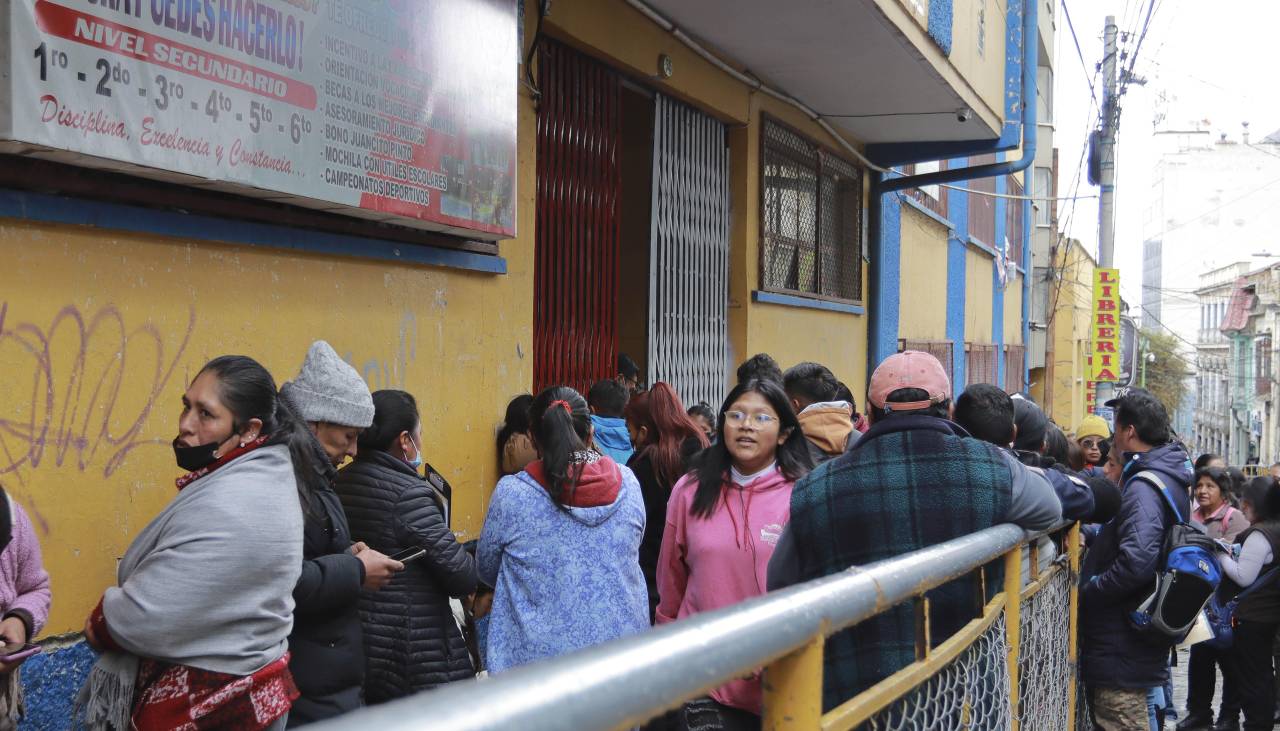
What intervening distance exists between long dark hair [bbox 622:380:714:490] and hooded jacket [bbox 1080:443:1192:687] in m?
1.74

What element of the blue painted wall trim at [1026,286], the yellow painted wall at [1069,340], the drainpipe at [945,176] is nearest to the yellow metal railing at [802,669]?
the drainpipe at [945,176]

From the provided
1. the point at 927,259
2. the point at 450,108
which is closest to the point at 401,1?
the point at 450,108

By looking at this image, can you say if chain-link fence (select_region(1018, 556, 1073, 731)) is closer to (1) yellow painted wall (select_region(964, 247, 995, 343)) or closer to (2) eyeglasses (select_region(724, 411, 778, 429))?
(2) eyeglasses (select_region(724, 411, 778, 429))

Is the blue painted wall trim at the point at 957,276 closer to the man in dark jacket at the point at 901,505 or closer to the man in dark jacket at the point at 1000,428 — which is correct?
the man in dark jacket at the point at 1000,428

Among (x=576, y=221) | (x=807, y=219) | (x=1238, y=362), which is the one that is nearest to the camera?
(x=576, y=221)

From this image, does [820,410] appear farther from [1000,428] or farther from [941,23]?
[941,23]

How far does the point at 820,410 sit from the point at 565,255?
2.80m

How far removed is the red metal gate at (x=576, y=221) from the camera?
22.1ft

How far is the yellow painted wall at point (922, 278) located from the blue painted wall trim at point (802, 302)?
188cm

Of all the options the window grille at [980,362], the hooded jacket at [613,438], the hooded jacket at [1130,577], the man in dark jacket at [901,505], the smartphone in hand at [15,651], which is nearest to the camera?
the smartphone in hand at [15,651]

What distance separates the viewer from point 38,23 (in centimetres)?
297

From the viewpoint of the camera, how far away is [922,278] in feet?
48.5

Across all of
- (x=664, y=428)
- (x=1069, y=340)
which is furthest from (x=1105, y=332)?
(x=664, y=428)

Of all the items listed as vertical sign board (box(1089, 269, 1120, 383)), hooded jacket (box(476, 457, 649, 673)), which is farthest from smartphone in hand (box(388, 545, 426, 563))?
vertical sign board (box(1089, 269, 1120, 383))
